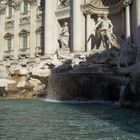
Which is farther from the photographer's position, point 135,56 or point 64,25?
point 64,25

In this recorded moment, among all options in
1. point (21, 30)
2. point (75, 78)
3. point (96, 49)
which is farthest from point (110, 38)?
point (21, 30)

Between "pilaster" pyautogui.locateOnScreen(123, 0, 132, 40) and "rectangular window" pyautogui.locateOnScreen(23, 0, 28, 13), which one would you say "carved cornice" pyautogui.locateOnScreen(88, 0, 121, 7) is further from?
"rectangular window" pyautogui.locateOnScreen(23, 0, 28, 13)

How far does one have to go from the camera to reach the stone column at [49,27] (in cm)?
2777

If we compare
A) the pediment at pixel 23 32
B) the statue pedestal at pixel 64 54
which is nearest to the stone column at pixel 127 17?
the statue pedestal at pixel 64 54

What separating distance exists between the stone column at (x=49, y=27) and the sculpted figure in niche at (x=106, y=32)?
4.46m

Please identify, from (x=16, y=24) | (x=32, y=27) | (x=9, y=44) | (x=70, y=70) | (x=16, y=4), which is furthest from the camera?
(x=9, y=44)

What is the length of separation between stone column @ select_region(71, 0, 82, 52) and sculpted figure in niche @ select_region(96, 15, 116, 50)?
1594 mm

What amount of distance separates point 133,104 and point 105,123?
14.2 ft

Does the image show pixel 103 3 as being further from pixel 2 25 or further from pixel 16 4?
pixel 2 25

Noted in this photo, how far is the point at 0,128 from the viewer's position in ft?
28.9

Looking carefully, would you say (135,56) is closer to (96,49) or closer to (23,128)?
(96,49)

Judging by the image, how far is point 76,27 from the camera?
84.9 feet

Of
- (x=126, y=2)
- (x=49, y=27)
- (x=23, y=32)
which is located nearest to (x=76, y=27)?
(x=49, y=27)

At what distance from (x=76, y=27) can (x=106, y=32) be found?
98.9 inches
